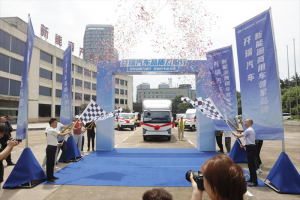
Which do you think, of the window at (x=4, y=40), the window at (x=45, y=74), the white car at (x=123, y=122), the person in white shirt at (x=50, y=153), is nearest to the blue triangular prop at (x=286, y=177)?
the person in white shirt at (x=50, y=153)

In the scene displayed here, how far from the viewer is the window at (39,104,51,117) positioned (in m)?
37.0

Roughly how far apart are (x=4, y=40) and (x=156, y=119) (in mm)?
25635

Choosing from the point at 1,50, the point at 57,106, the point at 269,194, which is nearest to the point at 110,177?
the point at 269,194

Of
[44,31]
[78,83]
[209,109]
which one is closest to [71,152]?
[209,109]

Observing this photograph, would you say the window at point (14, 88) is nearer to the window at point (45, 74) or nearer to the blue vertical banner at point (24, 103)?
the window at point (45, 74)

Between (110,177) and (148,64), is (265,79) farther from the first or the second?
(148,64)

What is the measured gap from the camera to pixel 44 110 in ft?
124

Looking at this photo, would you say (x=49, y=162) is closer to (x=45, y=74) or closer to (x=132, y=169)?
(x=132, y=169)

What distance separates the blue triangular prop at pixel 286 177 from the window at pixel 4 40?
33.0 metres

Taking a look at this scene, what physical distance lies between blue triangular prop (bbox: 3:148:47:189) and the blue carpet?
610mm

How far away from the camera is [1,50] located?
2744 centimetres

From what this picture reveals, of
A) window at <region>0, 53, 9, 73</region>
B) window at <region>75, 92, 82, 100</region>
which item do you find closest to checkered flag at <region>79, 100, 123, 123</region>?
window at <region>0, 53, 9, 73</region>

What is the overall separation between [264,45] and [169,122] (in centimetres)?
941

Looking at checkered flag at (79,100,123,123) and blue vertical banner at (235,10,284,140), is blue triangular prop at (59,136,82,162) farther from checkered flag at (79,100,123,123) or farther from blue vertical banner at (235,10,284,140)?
blue vertical banner at (235,10,284,140)
